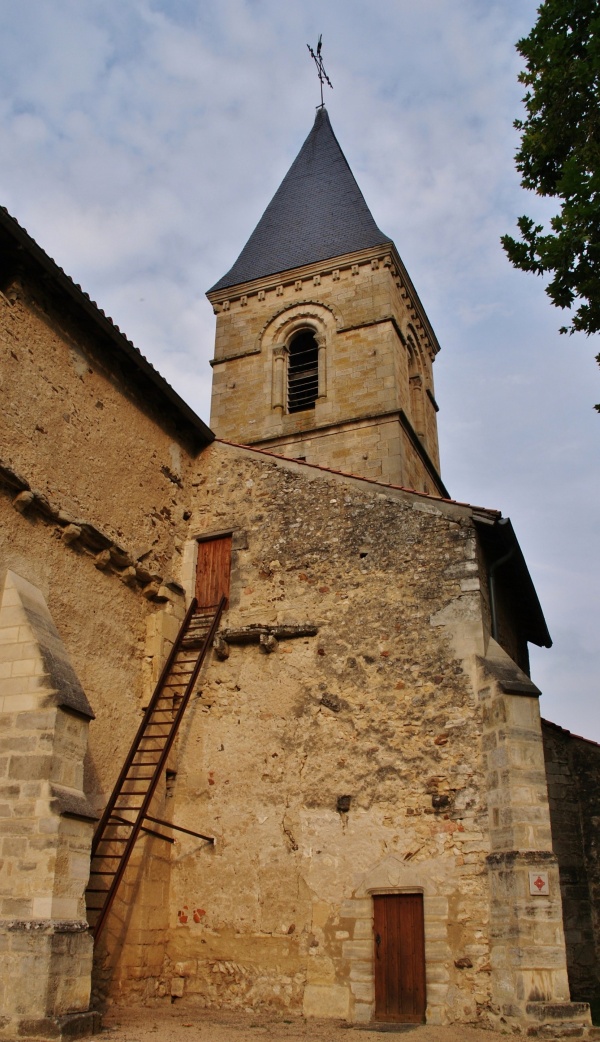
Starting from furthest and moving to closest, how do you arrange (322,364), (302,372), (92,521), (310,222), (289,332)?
(310,222)
(289,332)
(302,372)
(322,364)
(92,521)

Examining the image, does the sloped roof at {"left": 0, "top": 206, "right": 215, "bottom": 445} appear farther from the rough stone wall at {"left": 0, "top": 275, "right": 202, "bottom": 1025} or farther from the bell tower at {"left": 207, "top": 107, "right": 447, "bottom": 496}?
the bell tower at {"left": 207, "top": 107, "right": 447, "bottom": 496}

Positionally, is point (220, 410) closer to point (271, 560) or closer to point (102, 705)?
point (271, 560)

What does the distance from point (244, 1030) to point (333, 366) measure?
12.6 metres

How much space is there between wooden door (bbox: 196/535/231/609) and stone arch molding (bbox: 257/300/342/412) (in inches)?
278

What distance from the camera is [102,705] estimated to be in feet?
29.6

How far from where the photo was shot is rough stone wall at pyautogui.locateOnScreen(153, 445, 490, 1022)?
27.0 feet

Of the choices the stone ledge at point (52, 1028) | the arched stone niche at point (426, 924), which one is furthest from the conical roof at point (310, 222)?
the stone ledge at point (52, 1028)

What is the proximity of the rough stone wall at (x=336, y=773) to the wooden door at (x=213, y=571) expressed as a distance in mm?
237

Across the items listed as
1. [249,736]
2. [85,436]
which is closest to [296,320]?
[85,436]

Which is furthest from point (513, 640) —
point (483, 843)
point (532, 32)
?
point (532, 32)

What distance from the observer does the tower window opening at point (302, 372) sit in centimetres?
1773

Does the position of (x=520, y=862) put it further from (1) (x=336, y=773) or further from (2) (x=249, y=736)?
(2) (x=249, y=736)

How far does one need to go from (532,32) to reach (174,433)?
609cm

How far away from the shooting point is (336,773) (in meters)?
8.98
